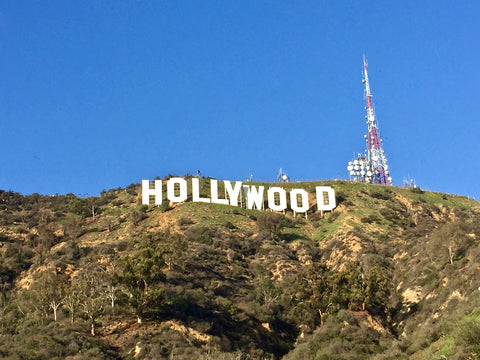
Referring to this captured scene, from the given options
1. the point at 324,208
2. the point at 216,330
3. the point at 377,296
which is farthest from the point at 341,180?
the point at 216,330

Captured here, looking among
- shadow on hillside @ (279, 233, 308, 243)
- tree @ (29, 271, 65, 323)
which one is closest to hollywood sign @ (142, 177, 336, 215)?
shadow on hillside @ (279, 233, 308, 243)

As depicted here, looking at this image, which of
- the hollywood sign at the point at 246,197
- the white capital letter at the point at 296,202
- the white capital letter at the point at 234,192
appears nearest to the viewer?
the hollywood sign at the point at 246,197

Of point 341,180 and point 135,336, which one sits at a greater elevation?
point 341,180

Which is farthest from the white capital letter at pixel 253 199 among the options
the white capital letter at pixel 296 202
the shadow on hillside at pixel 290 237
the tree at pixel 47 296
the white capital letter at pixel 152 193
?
the tree at pixel 47 296

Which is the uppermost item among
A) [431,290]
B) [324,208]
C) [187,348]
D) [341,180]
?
[341,180]

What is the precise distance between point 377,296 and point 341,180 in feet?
193

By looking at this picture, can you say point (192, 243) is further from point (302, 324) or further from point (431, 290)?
point (431, 290)

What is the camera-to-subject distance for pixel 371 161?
405 ft

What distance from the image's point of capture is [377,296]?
61031mm

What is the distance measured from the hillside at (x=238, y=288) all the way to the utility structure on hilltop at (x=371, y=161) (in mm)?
25264

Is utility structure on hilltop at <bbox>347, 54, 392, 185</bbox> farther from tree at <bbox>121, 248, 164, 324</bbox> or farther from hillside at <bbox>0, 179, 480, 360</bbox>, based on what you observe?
tree at <bbox>121, 248, 164, 324</bbox>

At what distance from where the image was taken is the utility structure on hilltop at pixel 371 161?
121 meters

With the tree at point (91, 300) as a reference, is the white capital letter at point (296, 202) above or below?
above

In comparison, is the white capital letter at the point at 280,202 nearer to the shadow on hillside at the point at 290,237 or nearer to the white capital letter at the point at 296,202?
the white capital letter at the point at 296,202
